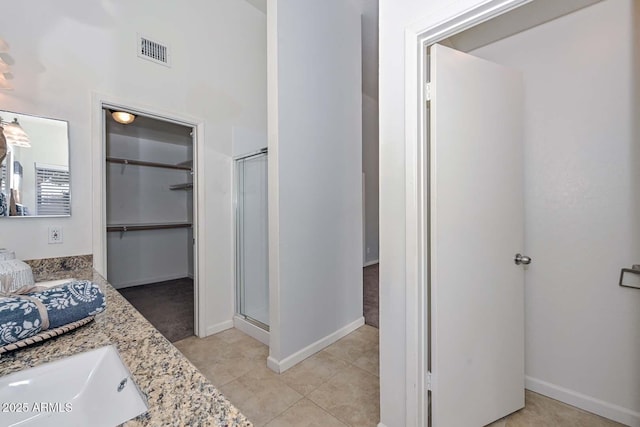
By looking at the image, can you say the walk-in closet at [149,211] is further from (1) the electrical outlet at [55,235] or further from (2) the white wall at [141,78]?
(1) the electrical outlet at [55,235]

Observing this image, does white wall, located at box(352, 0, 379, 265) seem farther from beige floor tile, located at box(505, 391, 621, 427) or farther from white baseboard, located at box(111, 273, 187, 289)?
beige floor tile, located at box(505, 391, 621, 427)

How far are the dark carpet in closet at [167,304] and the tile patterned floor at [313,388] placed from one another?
295 mm

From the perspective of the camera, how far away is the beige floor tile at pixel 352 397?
1.62m

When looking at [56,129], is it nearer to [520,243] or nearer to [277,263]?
[277,263]

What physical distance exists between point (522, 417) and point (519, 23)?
247 cm

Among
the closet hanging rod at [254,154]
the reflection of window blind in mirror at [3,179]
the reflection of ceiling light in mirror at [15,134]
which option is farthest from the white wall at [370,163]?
the reflection of window blind in mirror at [3,179]

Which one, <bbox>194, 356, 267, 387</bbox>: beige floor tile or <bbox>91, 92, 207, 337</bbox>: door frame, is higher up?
<bbox>91, 92, 207, 337</bbox>: door frame

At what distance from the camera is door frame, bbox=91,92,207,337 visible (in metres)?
1.96

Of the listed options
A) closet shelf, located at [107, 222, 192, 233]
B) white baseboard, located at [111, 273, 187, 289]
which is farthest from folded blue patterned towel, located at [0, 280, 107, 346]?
white baseboard, located at [111, 273, 187, 289]

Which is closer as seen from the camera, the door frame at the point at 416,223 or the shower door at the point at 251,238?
the door frame at the point at 416,223

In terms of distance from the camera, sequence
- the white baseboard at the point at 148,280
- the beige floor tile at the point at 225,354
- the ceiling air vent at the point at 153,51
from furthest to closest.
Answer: the white baseboard at the point at 148,280 → the ceiling air vent at the point at 153,51 → the beige floor tile at the point at 225,354

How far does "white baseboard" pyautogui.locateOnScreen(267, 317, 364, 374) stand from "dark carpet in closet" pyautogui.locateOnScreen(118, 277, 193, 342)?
110 centimetres

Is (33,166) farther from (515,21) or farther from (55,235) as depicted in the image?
(515,21)

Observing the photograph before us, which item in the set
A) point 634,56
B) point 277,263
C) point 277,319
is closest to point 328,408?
point 277,319
